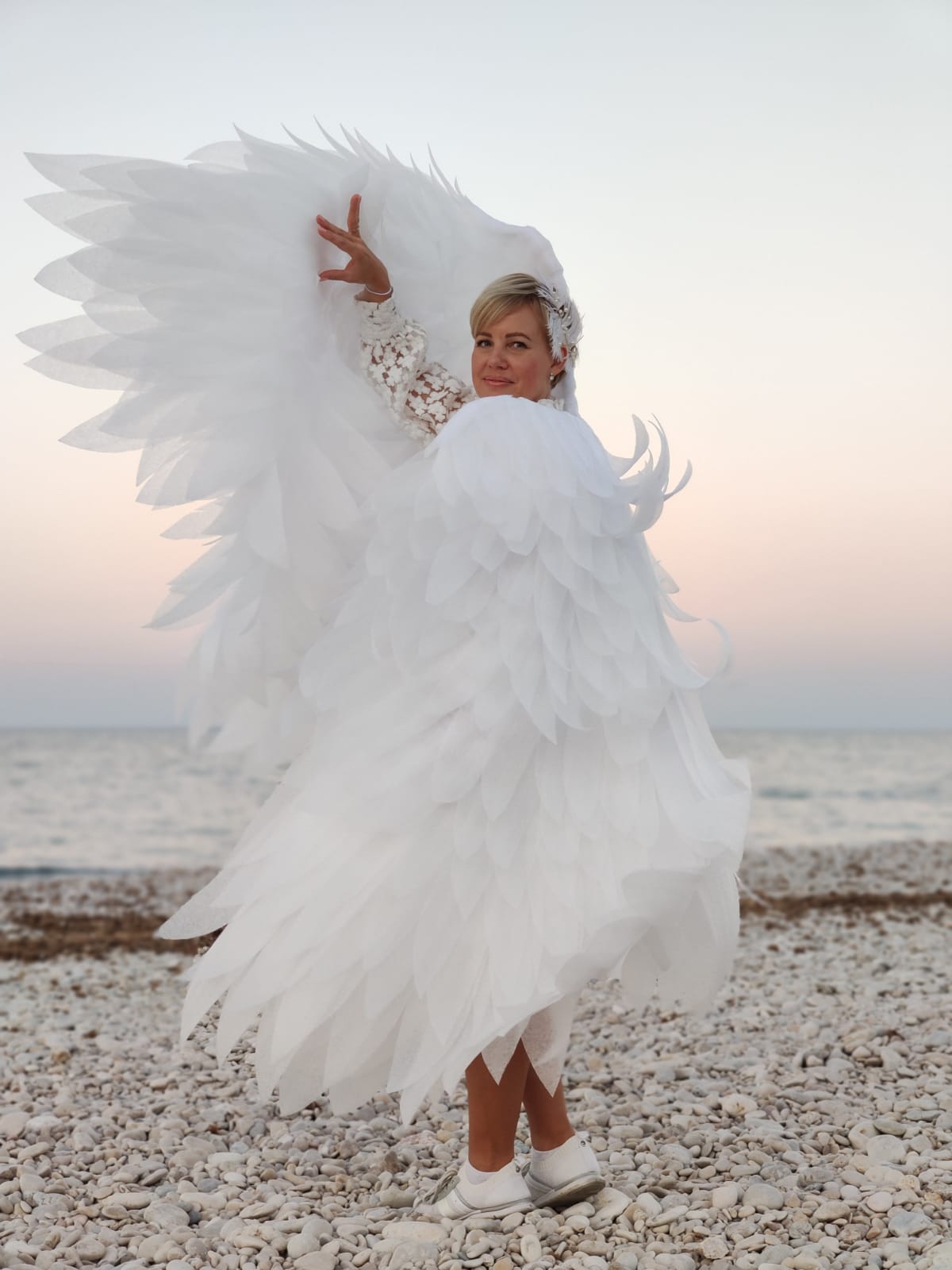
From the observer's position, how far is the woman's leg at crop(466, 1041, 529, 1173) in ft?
7.98

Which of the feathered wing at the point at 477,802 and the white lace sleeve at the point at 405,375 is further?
the white lace sleeve at the point at 405,375

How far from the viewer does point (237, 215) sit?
2574 millimetres

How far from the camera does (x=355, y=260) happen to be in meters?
2.72

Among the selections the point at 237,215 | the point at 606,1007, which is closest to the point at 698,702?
the point at 237,215

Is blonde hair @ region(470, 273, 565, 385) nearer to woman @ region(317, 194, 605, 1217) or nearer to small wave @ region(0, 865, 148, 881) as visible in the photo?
woman @ region(317, 194, 605, 1217)

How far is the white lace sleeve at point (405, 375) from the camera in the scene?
109 inches

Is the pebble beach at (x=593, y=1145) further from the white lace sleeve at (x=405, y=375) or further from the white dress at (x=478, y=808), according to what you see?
the white lace sleeve at (x=405, y=375)

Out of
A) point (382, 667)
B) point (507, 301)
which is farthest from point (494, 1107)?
point (507, 301)

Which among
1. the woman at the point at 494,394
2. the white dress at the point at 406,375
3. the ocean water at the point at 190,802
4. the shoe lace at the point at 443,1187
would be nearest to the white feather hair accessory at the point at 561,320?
the woman at the point at 494,394

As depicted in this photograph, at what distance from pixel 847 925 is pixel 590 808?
5696 mm

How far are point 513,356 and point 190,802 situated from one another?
2049 cm

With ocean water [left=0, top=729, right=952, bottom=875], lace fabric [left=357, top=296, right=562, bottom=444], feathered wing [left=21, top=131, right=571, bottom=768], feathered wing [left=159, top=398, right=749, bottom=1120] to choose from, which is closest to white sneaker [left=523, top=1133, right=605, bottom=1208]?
feathered wing [left=159, top=398, right=749, bottom=1120]

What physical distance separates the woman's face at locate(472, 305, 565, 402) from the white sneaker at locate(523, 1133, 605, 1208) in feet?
5.92

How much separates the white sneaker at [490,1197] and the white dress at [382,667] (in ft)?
1.22
